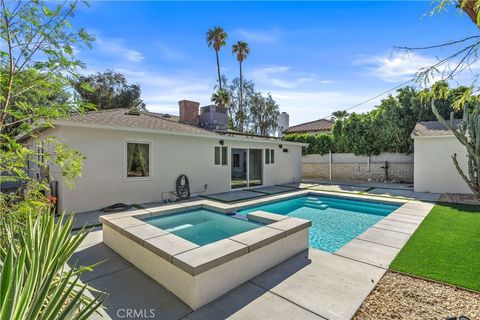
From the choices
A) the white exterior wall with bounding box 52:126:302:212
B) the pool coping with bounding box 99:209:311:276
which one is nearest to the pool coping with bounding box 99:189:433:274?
the pool coping with bounding box 99:209:311:276

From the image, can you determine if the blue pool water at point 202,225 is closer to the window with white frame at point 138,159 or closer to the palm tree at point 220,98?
the window with white frame at point 138,159

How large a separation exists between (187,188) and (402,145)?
15047 millimetres

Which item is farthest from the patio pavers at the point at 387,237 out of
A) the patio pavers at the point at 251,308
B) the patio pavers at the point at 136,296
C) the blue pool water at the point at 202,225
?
the patio pavers at the point at 136,296

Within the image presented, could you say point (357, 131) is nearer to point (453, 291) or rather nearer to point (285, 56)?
point (285, 56)

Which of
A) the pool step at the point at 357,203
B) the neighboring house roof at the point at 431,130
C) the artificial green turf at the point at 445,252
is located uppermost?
the neighboring house roof at the point at 431,130

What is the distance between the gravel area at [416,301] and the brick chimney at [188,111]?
1470 centimetres

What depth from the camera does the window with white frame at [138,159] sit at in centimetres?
972

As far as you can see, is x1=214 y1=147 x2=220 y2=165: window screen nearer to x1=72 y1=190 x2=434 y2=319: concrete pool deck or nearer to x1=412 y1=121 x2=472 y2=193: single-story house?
x1=72 y1=190 x2=434 y2=319: concrete pool deck

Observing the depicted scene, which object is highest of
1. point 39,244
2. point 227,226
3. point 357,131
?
point 357,131

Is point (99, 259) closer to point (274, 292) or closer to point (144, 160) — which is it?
point (274, 292)

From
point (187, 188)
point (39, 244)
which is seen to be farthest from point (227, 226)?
point (39, 244)

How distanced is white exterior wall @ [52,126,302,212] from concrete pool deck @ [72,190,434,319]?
3.67 m

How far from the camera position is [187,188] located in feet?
37.1

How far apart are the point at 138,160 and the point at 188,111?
7.35m
